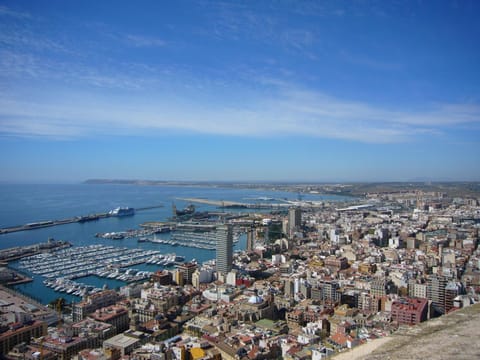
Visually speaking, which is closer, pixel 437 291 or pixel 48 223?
pixel 437 291

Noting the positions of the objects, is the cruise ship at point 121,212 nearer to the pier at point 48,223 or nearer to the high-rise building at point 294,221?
the pier at point 48,223

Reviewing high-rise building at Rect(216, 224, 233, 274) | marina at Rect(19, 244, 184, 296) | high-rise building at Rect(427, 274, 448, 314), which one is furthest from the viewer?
high-rise building at Rect(216, 224, 233, 274)

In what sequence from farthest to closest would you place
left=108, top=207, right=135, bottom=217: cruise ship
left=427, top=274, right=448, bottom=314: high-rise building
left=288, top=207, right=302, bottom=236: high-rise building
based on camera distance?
1. left=108, top=207, right=135, bottom=217: cruise ship
2. left=288, top=207, right=302, bottom=236: high-rise building
3. left=427, top=274, right=448, bottom=314: high-rise building

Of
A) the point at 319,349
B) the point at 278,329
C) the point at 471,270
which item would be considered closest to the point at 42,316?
the point at 278,329

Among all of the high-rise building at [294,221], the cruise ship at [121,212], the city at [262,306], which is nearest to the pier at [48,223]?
the cruise ship at [121,212]

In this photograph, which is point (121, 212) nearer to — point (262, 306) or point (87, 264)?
point (87, 264)

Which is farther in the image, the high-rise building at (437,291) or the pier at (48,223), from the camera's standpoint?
the pier at (48,223)

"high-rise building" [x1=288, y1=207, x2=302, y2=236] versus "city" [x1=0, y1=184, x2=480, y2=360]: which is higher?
"high-rise building" [x1=288, y1=207, x2=302, y2=236]

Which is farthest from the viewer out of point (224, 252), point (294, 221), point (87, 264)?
point (294, 221)

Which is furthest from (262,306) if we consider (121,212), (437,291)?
(121,212)

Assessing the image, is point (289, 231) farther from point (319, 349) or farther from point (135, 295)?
point (319, 349)

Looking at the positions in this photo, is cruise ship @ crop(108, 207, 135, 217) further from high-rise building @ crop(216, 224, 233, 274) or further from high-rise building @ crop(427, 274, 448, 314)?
high-rise building @ crop(427, 274, 448, 314)

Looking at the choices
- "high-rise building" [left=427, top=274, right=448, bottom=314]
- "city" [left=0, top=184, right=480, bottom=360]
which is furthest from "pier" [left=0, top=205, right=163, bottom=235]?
"high-rise building" [left=427, top=274, right=448, bottom=314]
